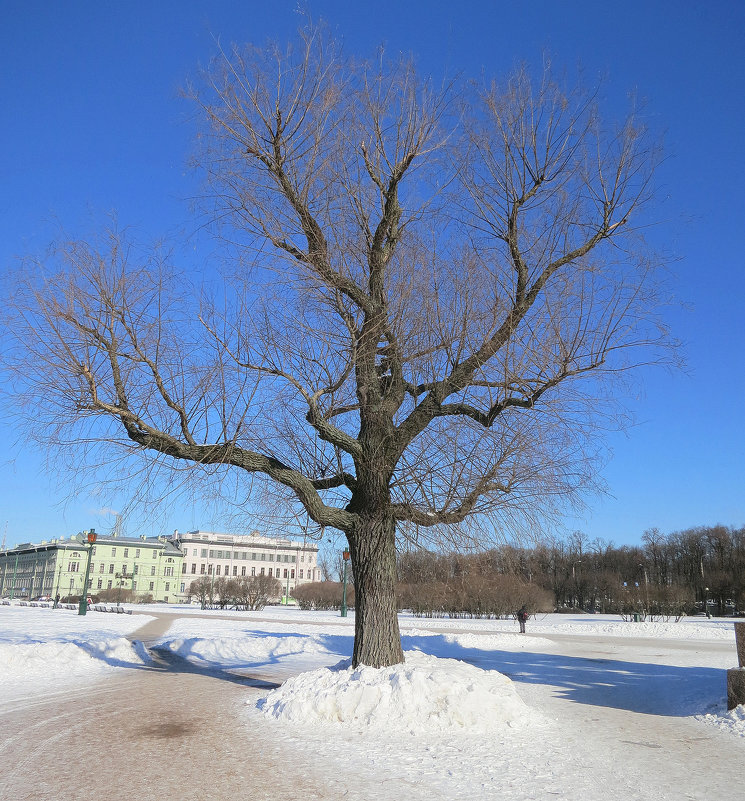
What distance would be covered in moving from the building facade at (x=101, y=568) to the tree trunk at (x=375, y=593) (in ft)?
306

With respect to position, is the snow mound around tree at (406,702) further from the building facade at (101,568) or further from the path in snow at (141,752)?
the building facade at (101,568)

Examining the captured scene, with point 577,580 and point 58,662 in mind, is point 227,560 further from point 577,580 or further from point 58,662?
point 58,662

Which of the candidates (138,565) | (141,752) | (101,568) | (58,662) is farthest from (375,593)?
(138,565)

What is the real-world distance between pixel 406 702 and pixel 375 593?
175 centimetres

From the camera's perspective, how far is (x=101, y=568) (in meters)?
99.6

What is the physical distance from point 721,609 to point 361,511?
62583 mm

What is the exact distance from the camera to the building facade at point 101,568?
96938 mm

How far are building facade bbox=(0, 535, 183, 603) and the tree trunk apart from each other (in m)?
93.4

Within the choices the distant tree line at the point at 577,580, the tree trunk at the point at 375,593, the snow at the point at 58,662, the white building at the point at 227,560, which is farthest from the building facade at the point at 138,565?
the tree trunk at the point at 375,593

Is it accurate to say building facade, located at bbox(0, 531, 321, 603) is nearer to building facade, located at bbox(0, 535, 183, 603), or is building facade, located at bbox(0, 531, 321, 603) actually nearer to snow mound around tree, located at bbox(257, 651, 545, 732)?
building facade, located at bbox(0, 535, 183, 603)

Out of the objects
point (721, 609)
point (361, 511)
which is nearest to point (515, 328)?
point (361, 511)

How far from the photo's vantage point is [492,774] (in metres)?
5.87

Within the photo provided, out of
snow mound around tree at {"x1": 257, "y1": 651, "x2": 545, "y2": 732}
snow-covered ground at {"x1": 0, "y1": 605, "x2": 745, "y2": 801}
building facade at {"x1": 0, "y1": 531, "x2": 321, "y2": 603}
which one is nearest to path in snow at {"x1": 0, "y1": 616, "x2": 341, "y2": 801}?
snow-covered ground at {"x1": 0, "y1": 605, "x2": 745, "y2": 801}

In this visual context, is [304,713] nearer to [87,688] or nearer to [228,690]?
[228,690]
